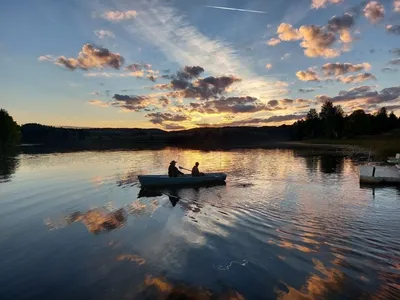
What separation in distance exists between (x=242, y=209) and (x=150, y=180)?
527 inches

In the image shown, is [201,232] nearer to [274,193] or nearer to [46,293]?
[46,293]

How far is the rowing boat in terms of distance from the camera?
33094 mm

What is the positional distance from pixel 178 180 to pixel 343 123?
153165 mm

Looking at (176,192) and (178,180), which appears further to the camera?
(178,180)

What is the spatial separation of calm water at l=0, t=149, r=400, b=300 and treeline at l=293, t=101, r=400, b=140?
133 metres

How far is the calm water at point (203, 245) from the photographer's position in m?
11.5

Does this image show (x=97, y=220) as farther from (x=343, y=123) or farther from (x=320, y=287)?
(x=343, y=123)

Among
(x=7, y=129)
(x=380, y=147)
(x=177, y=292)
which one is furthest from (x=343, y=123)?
(x=177, y=292)

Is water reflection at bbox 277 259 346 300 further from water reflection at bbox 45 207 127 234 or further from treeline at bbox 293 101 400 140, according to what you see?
treeline at bbox 293 101 400 140

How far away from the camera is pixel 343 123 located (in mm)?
163750

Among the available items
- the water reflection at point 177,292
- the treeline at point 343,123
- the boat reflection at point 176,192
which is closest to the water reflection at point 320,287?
the water reflection at point 177,292

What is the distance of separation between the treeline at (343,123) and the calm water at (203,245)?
133159 mm

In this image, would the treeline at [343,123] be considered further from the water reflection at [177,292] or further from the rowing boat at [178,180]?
the water reflection at [177,292]

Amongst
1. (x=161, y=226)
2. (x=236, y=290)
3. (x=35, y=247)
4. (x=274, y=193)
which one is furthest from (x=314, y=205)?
(x=35, y=247)
